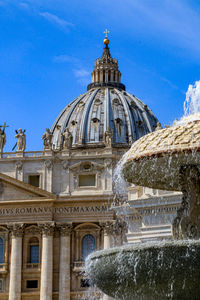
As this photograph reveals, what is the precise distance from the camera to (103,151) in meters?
54.3

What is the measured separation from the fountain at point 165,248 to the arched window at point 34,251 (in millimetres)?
39785

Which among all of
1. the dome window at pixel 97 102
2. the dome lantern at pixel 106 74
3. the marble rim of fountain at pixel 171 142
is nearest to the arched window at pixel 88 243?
the dome window at pixel 97 102

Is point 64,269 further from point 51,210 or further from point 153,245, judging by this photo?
point 153,245

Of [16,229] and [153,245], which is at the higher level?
[16,229]

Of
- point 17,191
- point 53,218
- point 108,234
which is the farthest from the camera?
point 17,191

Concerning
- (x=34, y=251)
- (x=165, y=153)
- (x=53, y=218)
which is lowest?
(x=165, y=153)

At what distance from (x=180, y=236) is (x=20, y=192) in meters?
41.6

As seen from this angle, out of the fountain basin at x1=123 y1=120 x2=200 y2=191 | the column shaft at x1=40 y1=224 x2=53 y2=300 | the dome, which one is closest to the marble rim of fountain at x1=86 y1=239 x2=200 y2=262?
the fountain basin at x1=123 y1=120 x2=200 y2=191

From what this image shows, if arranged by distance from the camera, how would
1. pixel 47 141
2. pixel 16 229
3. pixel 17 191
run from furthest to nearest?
pixel 47 141 → pixel 17 191 → pixel 16 229

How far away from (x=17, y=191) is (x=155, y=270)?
42634 mm

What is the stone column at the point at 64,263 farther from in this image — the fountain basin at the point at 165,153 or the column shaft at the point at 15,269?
the fountain basin at the point at 165,153

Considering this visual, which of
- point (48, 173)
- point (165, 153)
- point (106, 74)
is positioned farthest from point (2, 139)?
point (165, 153)

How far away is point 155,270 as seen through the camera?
1195 centimetres

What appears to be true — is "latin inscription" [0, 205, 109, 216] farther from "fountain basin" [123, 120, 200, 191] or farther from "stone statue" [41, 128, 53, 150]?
"fountain basin" [123, 120, 200, 191]
